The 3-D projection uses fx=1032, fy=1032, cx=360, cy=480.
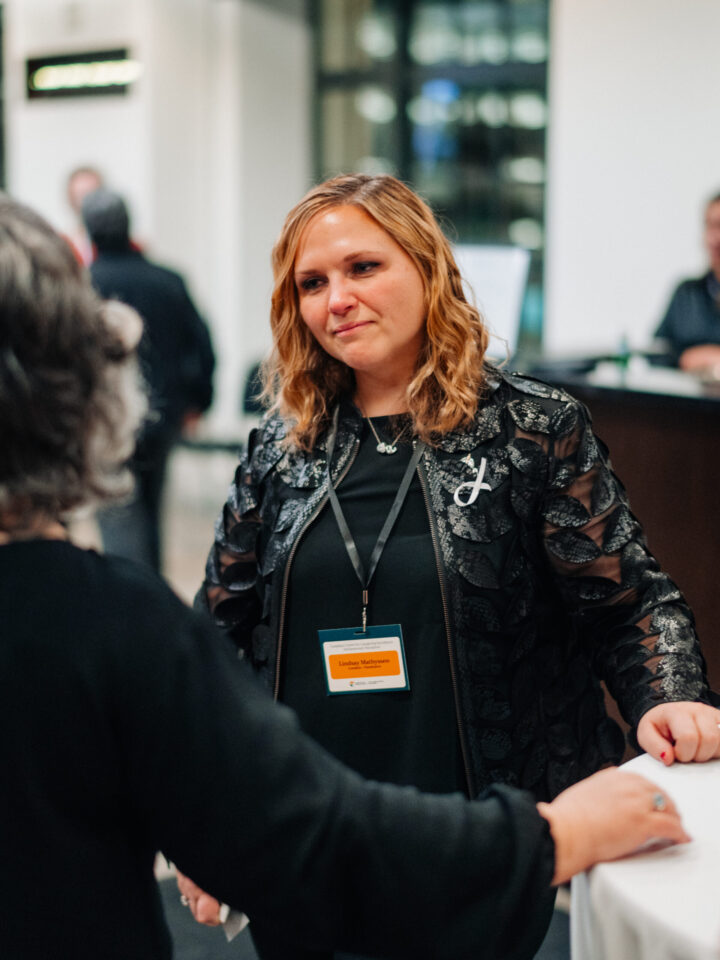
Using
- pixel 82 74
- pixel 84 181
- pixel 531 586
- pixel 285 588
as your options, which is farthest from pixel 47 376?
pixel 82 74

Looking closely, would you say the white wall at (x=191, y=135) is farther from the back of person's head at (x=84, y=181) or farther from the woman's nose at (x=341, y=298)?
the woman's nose at (x=341, y=298)

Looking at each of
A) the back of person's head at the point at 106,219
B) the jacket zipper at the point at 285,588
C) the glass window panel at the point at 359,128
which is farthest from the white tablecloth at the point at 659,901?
the glass window panel at the point at 359,128

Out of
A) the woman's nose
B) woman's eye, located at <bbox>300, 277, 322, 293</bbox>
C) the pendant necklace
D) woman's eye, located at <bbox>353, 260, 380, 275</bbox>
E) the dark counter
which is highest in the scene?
woman's eye, located at <bbox>353, 260, 380, 275</bbox>

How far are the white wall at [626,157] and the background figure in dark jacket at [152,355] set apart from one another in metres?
2.46

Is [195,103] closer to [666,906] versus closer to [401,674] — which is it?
[401,674]

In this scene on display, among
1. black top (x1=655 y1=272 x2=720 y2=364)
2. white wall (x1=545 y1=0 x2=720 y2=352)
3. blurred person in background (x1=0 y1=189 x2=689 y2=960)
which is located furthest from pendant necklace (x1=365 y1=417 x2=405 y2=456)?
white wall (x1=545 y1=0 x2=720 y2=352)

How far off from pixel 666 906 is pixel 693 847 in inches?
4.2

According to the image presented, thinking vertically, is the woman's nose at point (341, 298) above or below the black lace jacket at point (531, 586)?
above

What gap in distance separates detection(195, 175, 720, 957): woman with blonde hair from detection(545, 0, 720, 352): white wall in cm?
431

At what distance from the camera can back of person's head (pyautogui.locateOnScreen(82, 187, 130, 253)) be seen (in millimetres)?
4035

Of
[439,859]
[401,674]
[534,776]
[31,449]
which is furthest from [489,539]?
[31,449]

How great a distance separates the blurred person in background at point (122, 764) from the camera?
0.72 m

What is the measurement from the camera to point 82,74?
23.0 feet

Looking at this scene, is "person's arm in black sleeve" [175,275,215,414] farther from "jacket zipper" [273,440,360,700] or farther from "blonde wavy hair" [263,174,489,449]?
"jacket zipper" [273,440,360,700]
